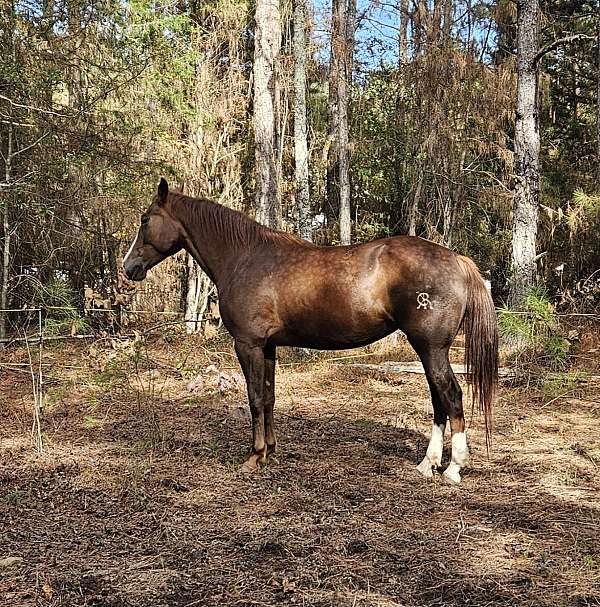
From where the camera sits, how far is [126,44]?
824 cm

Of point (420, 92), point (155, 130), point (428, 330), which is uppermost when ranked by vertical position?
point (420, 92)

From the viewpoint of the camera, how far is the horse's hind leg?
455cm

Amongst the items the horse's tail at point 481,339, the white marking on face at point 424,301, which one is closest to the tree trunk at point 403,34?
the horse's tail at point 481,339

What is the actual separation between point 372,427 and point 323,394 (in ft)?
5.66

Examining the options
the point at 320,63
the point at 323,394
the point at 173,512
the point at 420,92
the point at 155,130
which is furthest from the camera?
the point at 320,63

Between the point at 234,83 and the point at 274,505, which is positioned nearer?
the point at 274,505

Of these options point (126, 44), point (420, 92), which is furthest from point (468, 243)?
point (126, 44)

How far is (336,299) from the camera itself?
4680 mm

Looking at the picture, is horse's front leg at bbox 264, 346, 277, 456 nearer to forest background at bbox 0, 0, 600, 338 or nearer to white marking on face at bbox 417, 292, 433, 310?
white marking on face at bbox 417, 292, 433, 310

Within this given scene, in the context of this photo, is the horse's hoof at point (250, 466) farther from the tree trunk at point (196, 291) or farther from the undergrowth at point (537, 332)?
the tree trunk at point (196, 291)

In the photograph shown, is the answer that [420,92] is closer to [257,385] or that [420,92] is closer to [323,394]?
[323,394]

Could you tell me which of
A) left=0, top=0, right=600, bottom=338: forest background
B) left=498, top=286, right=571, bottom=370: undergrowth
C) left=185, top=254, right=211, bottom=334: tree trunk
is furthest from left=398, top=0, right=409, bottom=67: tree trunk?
left=498, top=286, right=571, bottom=370: undergrowth

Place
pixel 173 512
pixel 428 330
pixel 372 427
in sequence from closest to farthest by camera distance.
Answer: pixel 173 512 → pixel 428 330 → pixel 372 427

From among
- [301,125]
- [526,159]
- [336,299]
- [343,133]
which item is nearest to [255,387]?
[336,299]
